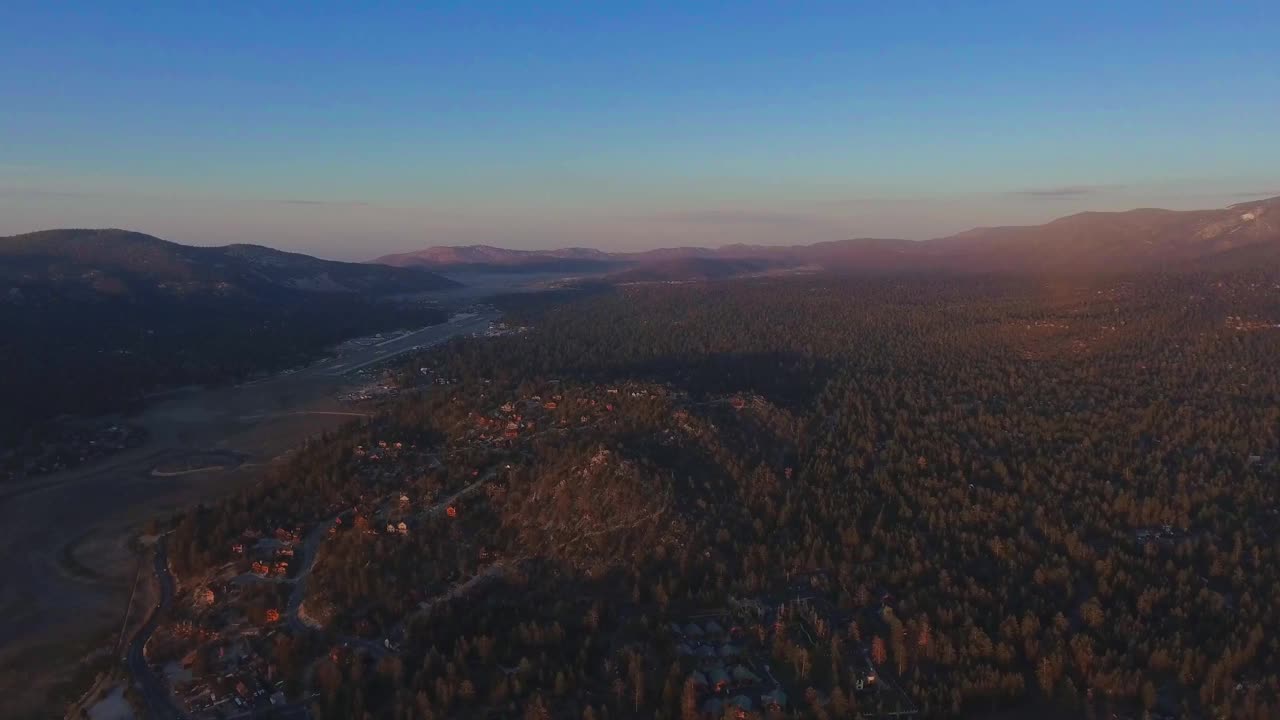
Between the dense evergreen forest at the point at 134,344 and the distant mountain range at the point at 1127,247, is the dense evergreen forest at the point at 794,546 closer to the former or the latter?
the dense evergreen forest at the point at 134,344

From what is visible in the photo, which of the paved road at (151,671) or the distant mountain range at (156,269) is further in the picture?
the distant mountain range at (156,269)

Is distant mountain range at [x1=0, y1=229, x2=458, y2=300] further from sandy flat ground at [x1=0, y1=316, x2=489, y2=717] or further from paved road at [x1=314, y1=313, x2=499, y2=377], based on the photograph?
sandy flat ground at [x1=0, y1=316, x2=489, y2=717]

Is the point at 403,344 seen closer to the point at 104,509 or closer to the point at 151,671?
the point at 104,509

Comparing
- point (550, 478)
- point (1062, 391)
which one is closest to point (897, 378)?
point (1062, 391)

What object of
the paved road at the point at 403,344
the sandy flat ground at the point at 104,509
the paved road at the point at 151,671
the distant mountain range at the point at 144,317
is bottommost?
the paved road at the point at 151,671

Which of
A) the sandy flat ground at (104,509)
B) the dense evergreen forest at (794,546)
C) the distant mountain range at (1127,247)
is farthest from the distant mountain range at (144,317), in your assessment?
the distant mountain range at (1127,247)

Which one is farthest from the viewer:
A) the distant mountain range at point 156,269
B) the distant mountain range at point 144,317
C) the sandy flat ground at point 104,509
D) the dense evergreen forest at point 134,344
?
the distant mountain range at point 156,269
